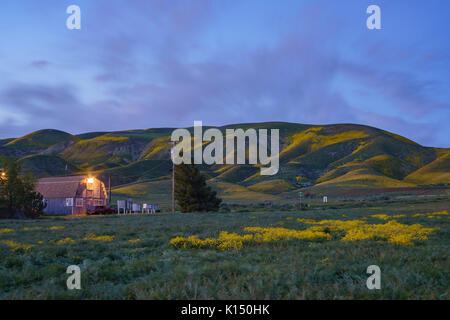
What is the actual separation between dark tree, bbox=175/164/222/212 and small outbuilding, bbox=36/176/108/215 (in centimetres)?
2283

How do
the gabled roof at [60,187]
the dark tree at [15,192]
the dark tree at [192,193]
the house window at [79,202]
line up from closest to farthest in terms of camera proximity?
the dark tree at [15,192] → the dark tree at [192,193] → the house window at [79,202] → the gabled roof at [60,187]

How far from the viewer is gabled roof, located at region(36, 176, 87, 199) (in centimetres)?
6397

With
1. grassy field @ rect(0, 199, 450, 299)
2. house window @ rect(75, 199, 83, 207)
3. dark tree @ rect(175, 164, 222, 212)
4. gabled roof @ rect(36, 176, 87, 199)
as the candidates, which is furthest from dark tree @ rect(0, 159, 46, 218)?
grassy field @ rect(0, 199, 450, 299)

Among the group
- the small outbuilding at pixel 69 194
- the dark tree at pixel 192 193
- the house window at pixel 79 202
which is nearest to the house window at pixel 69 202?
the small outbuilding at pixel 69 194

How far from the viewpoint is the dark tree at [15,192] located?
44.7 metres

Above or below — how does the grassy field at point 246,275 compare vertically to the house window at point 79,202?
above

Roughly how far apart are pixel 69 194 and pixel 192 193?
85.6 ft

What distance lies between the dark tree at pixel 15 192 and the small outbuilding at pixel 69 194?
1532 cm

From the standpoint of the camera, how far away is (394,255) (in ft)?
30.4

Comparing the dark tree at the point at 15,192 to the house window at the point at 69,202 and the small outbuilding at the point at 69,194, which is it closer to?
the house window at the point at 69,202

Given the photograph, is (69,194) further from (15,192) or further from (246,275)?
(246,275)

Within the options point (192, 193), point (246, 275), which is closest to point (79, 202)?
point (192, 193)

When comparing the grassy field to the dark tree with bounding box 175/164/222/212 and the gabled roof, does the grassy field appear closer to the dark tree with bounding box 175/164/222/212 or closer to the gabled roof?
the dark tree with bounding box 175/164/222/212
